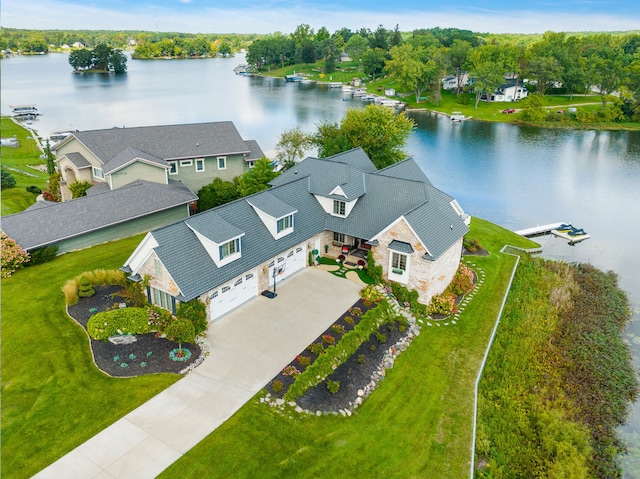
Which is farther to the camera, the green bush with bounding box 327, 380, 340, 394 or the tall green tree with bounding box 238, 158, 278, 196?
the tall green tree with bounding box 238, 158, 278, 196

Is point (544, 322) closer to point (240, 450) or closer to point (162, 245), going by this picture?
point (240, 450)

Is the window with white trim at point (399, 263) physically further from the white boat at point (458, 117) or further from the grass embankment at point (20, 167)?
the white boat at point (458, 117)

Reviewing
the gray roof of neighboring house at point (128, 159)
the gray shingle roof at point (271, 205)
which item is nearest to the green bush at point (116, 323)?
the gray shingle roof at point (271, 205)

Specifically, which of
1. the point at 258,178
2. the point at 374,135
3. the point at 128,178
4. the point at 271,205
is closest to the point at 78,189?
the point at 128,178

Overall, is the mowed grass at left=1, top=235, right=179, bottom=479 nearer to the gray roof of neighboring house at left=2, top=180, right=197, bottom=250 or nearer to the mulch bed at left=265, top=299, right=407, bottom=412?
the gray roof of neighboring house at left=2, top=180, right=197, bottom=250

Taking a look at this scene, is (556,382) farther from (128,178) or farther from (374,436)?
(128,178)

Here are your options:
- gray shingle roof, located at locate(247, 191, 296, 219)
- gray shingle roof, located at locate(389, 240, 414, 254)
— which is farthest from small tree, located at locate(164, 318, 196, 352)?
gray shingle roof, located at locate(389, 240, 414, 254)

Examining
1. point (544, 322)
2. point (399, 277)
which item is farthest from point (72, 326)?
point (544, 322)
